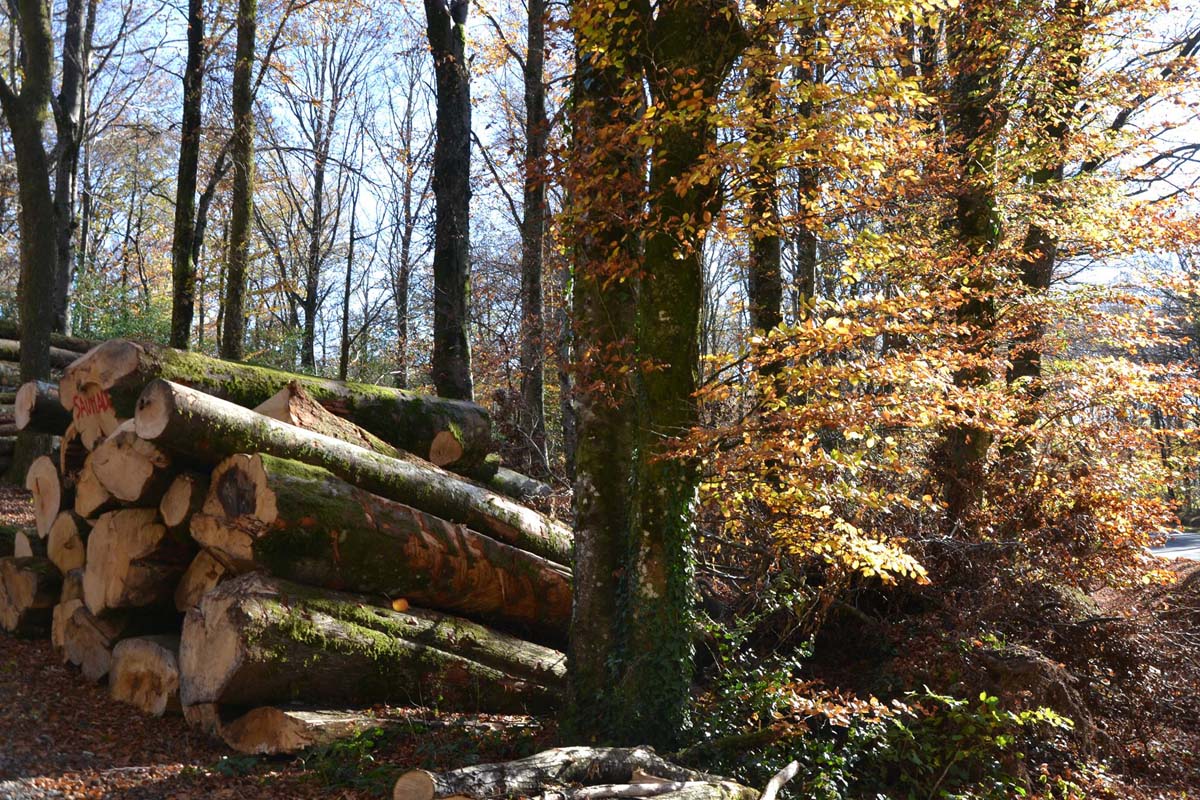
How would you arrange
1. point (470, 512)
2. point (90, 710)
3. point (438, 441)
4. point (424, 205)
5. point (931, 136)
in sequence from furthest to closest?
point (424, 205)
point (931, 136)
point (438, 441)
point (470, 512)
point (90, 710)

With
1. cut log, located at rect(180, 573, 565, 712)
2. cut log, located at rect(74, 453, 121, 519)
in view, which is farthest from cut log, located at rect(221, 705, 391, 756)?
cut log, located at rect(74, 453, 121, 519)

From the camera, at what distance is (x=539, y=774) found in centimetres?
414

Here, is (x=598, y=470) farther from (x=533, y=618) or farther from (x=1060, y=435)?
(x=1060, y=435)

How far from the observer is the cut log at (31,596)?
7.29m

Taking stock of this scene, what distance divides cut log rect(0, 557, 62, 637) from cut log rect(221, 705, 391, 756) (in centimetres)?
308

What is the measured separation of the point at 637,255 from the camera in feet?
20.5

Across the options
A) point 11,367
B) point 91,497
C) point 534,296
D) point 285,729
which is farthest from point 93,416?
point 11,367

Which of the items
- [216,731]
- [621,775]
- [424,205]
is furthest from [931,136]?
[424,205]

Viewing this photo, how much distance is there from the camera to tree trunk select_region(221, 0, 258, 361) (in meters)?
13.2

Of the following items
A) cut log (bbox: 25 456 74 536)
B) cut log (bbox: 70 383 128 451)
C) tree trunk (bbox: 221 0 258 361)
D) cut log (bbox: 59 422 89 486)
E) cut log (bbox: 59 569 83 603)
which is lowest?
cut log (bbox: 59 569 83 603)

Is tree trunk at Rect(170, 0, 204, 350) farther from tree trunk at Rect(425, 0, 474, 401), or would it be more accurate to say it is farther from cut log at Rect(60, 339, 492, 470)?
cut log at Rect(60, 339, 492, 470)

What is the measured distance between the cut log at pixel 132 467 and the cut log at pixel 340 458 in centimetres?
18

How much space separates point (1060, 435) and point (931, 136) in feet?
12.5

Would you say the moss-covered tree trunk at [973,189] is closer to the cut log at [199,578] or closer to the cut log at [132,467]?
the cut log at [199,578]
